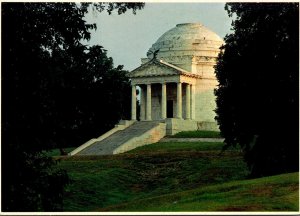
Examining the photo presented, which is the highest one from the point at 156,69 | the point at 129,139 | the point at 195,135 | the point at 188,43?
the point at 188,43

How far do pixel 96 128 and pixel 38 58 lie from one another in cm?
4458

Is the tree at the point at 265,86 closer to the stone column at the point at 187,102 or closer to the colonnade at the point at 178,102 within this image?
the colonnade at the point at 178,102

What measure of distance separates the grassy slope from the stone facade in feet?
82.2

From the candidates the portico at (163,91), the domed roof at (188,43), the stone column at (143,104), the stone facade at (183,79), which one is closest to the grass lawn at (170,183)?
the portico at (163,91)

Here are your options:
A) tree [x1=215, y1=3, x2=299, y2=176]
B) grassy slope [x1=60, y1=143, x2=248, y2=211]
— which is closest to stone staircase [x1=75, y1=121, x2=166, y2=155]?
grassy slope [x1=60, y1=143, x2=248, y2=211]

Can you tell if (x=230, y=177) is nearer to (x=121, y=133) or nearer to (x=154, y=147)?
(x=154, y=147)

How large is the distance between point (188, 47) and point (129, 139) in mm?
19852

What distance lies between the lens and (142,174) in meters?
40.0

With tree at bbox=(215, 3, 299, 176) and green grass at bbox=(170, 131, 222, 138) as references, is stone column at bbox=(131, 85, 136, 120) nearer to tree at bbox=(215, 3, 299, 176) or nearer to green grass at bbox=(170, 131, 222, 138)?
green grass at bbox=(170, 131, 222, 138)

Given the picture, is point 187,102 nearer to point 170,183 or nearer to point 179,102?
point 179,102

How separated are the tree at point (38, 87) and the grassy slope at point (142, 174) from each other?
5.60 meters

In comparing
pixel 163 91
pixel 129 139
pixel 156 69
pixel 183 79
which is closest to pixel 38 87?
pixel 129 139

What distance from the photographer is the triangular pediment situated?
7100 cm

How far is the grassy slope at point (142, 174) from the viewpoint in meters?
33.2
